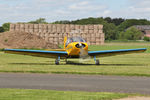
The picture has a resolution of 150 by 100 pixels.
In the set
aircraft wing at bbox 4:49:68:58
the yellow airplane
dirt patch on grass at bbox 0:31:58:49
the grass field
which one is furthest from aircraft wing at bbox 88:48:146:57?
dirt patch on grass at bbox 0:31:58:49

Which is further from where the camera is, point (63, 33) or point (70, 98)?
point (63, 33)

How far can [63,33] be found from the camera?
76.9 m

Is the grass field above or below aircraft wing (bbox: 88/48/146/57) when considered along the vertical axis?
below

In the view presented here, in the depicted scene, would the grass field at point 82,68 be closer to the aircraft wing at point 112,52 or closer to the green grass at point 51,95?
the aircraft wing at point 112,52

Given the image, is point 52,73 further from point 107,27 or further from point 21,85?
point 107,27

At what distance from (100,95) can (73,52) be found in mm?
13553

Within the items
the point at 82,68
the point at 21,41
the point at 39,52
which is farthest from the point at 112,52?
the point at 21,41

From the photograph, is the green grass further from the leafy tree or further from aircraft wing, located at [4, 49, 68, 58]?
the leafy tree

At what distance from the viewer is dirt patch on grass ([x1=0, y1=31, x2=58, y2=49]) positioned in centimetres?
5728

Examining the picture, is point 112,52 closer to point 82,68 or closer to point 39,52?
point 82,68

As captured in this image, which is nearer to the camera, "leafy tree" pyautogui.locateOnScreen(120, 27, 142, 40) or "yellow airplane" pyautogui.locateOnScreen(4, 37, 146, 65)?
"yellow airplane" pyautogui.locateOnScreen(4, 37, 146, 65)

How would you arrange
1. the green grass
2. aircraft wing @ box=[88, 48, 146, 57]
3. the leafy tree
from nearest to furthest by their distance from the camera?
the green grass, aircraft wing @ box=[88, 48, 146, 57], the leafy tree

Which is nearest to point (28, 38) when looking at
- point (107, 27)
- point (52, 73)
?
point (52, 73)

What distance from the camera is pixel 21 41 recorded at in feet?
192
